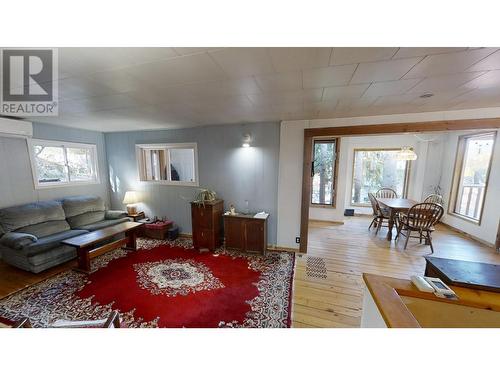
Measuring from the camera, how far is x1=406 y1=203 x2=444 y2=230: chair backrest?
10.5 ft

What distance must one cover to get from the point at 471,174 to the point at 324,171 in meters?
3.11

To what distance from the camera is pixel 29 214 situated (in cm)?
292

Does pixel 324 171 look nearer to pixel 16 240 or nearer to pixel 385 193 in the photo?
pixel 385 193

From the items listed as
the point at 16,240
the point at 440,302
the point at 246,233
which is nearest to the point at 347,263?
the point at 246,233

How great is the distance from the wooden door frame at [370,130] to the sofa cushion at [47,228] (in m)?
4.12

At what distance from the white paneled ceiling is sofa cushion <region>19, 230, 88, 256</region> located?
187 cm

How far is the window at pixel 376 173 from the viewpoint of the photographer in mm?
5512

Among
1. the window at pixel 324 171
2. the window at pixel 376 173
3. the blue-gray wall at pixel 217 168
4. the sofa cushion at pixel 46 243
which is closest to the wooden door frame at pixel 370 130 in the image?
the blue-gray wall at pixel 217 168

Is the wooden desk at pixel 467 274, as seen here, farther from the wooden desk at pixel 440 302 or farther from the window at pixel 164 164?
the window at pixel 164 164

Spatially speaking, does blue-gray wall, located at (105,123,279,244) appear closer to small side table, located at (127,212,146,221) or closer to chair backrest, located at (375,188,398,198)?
small side table, located at (127,212,146,221)
